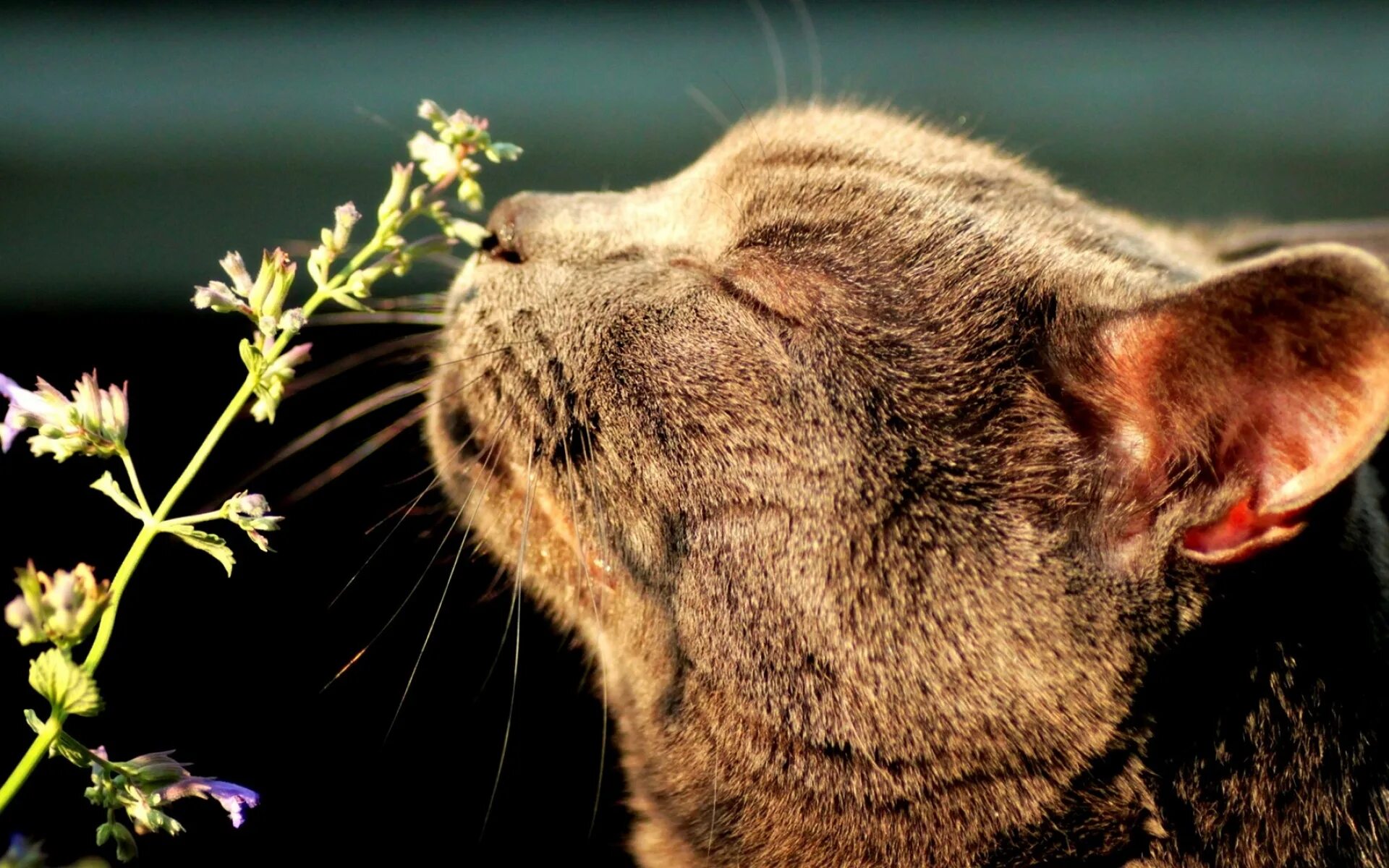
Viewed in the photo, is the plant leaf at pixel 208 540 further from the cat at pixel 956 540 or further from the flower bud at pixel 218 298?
the cat at pixel 956 540

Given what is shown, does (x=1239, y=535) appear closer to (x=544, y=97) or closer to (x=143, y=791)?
(x=143, y=791)

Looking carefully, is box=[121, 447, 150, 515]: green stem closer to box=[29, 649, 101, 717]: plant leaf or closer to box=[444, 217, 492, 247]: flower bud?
box=[29, 649, 101, 717]: plant leaf

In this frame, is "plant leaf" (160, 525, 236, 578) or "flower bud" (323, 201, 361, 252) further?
"flower bud" (323, 201, 361, 252)

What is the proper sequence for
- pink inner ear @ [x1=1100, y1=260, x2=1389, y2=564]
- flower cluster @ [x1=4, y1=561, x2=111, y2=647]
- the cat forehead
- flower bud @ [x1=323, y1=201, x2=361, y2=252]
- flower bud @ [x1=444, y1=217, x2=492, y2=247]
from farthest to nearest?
1. the cat forehead
2. flower bud @ [x1=444, y1=217, x2=492, y2=247]
3. pink inner ear @ [x1=1100, y1=260, x2=1389, y2=564]
4. flower bud @ [x1=323, y1=201, x2=361, y2=252]
5. flower cluster @ [x1=4, y1=561, x2=111, y2=647]

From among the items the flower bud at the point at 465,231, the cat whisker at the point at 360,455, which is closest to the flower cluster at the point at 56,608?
the flower bud at the point at 465,231

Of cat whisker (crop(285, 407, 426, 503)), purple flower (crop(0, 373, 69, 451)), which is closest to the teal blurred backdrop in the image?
cat whisker (crop(285, 407, 426, 503))

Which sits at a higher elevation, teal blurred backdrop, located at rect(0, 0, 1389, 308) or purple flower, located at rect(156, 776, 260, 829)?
teal blurred backdrop, located at rect(0, 0, 1389, 308)

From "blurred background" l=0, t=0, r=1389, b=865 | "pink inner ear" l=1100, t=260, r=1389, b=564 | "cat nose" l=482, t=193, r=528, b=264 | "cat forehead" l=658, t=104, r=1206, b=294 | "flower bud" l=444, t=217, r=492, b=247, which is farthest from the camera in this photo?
"blurred background" l=0, t=0, r=1389, b=865

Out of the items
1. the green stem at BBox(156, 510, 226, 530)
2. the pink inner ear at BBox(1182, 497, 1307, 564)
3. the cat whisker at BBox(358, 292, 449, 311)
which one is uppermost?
the cat whisker at BBox(358, 292, 449, 311)
